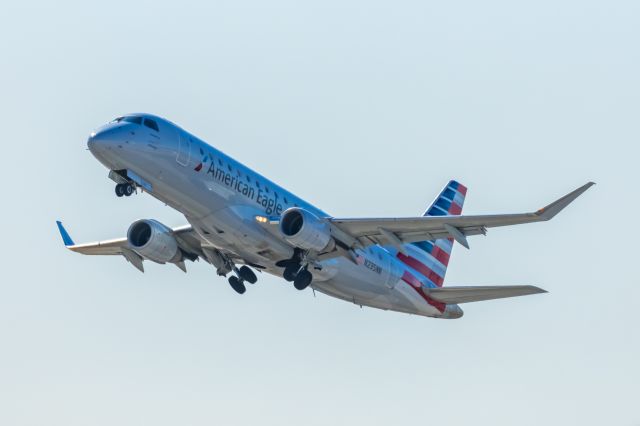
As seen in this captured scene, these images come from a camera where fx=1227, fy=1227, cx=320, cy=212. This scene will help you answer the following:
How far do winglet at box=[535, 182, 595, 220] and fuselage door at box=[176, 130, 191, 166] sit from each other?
1279 centimetres

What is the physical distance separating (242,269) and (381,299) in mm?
6145

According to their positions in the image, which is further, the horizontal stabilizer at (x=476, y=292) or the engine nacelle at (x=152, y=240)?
the engine nacelle at (x=152, y=240)

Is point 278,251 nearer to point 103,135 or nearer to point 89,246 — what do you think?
point 103,135

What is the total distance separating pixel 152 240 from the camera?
49688 mm

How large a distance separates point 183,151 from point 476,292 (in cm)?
1459

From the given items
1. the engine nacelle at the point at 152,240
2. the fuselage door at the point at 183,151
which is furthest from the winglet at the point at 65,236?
the fuselage door at the point at 183,151

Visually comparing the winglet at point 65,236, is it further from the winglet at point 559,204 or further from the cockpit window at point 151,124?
the winglet at point 559,204

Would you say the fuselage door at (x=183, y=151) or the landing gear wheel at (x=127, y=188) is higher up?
the fuselage door at (x=183, y=151)

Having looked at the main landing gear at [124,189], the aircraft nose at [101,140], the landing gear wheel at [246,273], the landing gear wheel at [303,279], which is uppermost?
the aircraft nose at [101,140]

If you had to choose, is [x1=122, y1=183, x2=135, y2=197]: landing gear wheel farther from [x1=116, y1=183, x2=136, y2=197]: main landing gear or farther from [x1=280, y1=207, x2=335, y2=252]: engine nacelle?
[x1=280, y1=207, x2=335, y2=252]: engine nacelle

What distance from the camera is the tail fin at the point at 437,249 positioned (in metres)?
56.3

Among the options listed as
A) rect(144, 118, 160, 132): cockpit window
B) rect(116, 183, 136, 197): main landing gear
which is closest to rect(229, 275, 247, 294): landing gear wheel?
rect(116, 183, 136, 197): main landing gear

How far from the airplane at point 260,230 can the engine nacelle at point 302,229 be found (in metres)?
0.04

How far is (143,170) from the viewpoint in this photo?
1748 inches
